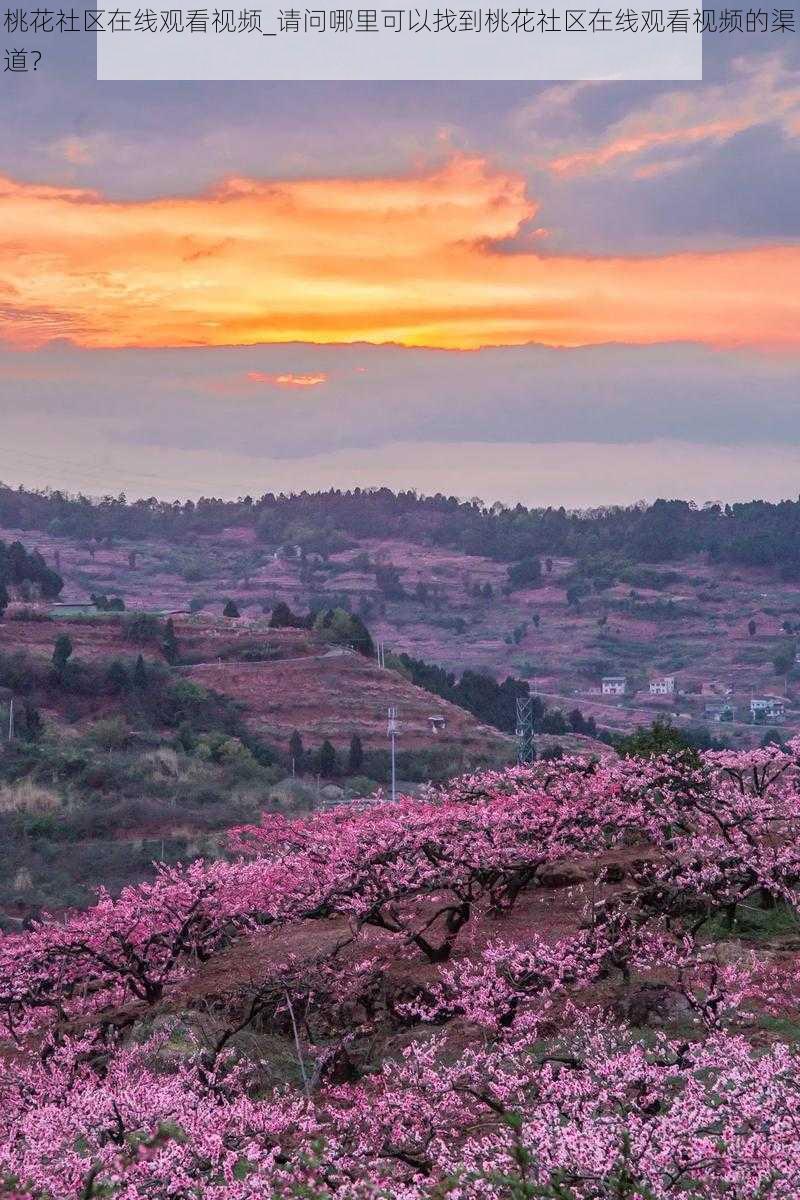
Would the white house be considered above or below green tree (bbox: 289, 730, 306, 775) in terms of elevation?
below

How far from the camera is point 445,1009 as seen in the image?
416 inches

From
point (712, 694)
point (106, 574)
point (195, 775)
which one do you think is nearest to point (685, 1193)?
point (195, 775)

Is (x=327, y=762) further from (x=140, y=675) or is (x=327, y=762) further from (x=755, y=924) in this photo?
(x=755, y=924)

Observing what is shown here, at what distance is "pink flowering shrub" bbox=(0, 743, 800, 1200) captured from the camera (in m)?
6.90

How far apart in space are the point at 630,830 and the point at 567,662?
83918mm

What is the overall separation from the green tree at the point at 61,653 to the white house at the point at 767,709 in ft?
122

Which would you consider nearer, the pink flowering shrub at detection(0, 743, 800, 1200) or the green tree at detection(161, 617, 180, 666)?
the pink flowering shrub at detection(0, 743, 800, 1200)

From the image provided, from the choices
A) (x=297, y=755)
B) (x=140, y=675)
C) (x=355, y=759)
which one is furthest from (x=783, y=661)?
(x=140, y=675)

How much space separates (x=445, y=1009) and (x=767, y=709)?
238 feet

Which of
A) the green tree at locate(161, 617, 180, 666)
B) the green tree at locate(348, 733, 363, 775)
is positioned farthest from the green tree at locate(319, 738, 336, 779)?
the green tree at locate(161, 617, 180, 666)

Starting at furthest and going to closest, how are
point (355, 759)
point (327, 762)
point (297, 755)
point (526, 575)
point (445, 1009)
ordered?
point (526, 575) < point (297, 755) < point (355, 759) < point (327, 762) < point (445, 1009)

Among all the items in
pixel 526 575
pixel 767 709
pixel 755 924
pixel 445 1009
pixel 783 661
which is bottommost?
pixel 767 709

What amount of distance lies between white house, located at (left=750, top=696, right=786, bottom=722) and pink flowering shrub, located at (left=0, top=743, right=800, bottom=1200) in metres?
66.5

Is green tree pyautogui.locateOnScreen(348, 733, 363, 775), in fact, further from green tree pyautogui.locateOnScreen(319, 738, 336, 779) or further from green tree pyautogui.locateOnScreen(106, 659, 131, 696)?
green tree pyautogui.locateOnScreen(106, 659, 131, 696)
